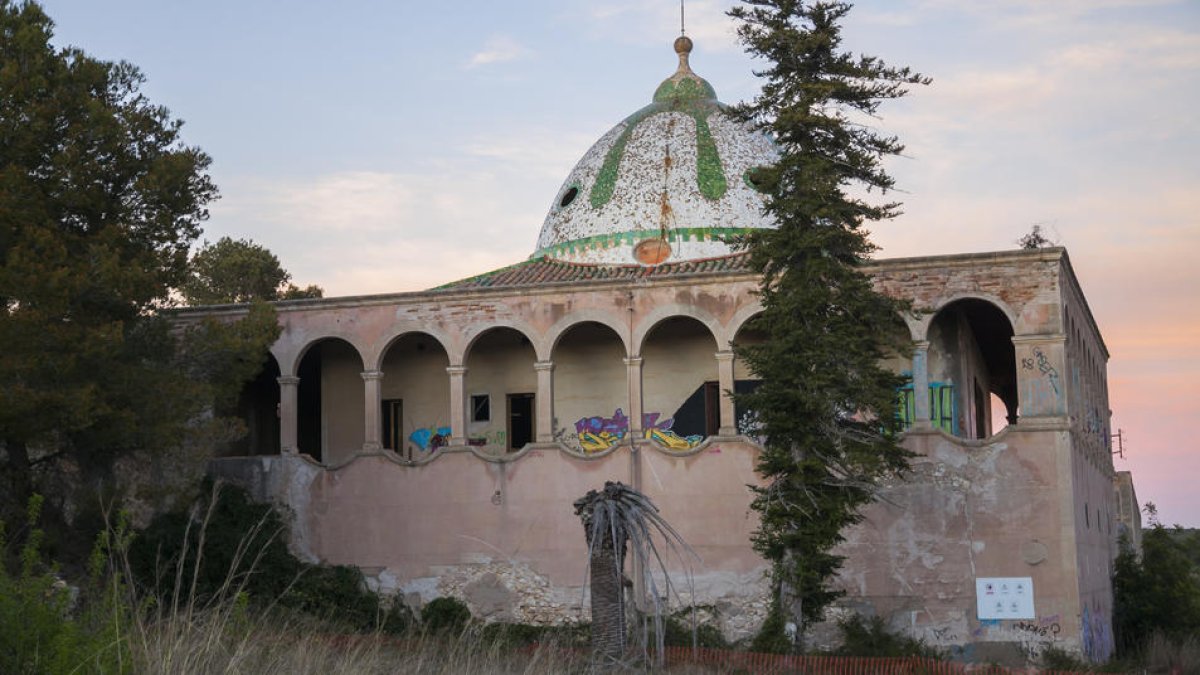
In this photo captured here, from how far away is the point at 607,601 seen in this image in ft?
47.2

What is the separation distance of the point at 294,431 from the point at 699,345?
7.81 metres

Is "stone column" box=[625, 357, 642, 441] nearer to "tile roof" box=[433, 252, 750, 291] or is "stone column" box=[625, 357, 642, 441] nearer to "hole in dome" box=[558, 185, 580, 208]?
"tile roof" box=[433, 252, 750, 291]

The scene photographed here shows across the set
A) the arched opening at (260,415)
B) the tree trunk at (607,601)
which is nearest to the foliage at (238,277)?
the arched opening at (260,415)

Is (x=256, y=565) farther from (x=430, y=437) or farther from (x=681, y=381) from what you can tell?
(x=681, y=381)

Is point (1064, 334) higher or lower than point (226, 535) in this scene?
higher

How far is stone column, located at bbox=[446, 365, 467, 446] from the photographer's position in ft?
85.5

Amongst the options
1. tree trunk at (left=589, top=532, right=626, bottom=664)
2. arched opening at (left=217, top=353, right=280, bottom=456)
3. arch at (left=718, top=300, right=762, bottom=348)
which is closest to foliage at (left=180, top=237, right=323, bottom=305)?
arched opening at (left=217, top=353, right=280, bottom=456)

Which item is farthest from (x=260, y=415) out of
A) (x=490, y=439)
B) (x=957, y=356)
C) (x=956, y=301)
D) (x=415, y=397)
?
(x=956, y=301)

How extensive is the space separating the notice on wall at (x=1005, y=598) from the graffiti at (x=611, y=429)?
601 cm

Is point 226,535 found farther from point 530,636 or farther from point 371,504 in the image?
point 530,636

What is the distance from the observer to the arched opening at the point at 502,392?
2812 centimetres

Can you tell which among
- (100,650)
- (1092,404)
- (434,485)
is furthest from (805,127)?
(100,650)

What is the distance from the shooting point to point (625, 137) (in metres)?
31.3

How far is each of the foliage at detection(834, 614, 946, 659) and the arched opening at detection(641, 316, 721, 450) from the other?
4.89 meters
